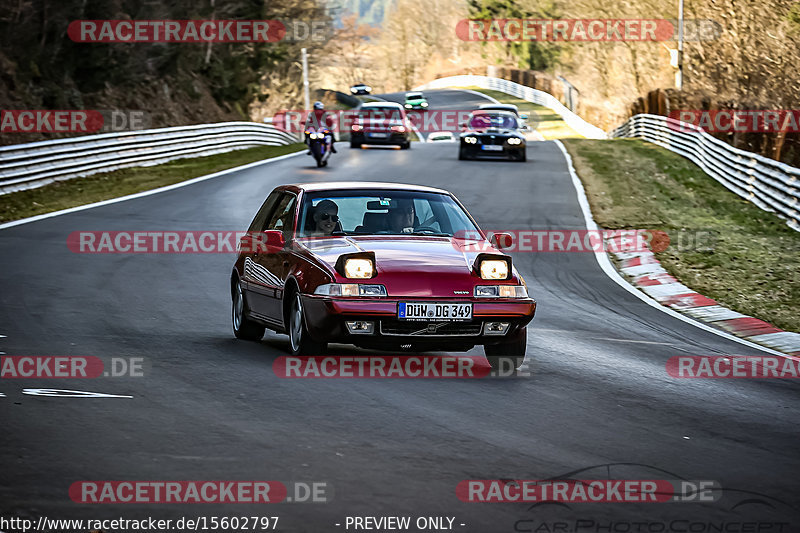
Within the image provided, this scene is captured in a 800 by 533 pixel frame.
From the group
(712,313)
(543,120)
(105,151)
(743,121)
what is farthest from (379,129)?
(543,120)

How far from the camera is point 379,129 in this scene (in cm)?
4006

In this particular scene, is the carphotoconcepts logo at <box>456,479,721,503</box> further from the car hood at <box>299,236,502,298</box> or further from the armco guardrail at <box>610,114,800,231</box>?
the armco guardrail at <box>610,114,800,231</box>

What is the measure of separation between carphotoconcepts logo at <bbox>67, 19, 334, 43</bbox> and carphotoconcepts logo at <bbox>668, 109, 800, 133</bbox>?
17262mm

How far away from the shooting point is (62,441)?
6.18 metres

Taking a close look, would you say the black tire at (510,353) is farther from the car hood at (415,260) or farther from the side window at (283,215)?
the side window at (283,215)

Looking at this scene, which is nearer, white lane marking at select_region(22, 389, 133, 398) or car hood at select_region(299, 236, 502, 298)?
white lane marking at select_region(22, 389, 133, 398)

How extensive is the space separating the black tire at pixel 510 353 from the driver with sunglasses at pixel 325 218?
175 cm

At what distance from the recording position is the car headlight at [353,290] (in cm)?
850

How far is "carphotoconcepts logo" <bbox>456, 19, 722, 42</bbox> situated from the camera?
50.6m

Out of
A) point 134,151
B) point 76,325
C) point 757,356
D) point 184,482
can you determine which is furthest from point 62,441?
point 134,151

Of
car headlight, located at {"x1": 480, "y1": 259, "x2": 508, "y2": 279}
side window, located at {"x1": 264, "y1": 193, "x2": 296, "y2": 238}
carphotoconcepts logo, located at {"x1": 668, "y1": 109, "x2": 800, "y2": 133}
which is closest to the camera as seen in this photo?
car headlight, located at {"x1": 480, "y1": 259, "x2": 508, "y2": 279}

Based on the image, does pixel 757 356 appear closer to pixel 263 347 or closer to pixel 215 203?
pixel 263 347

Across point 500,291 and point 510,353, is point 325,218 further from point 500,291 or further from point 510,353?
point 510,353
